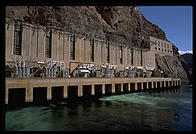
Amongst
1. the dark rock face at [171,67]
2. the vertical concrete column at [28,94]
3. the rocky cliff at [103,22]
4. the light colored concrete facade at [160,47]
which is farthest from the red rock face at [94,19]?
the vertical concrete column at [28,94]

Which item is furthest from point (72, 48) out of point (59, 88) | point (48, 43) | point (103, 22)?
point (103, 22)

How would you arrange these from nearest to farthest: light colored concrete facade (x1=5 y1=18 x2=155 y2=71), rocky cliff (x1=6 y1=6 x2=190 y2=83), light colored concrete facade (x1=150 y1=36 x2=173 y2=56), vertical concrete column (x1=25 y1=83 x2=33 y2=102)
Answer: vertical concrete column (x1=25 y1=83 x2=33 y2=102) < light colored concrete facade (x1=5 y1=18 x2=155 y2=71) < rocky cliff (x1=6 y1=6 x2=190 y2=83) < light colored concrete facade (x1=150 y1=36 x2=173 y2=56)

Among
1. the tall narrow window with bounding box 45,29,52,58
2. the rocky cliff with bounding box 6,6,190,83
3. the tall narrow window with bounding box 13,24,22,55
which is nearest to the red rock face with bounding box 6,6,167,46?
the rocky cliff with bounding box 6,6,190,83

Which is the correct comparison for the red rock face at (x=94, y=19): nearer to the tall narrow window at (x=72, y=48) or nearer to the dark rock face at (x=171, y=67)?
the tall narrow window at (x=72, y=48)

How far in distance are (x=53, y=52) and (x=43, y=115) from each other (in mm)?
15780

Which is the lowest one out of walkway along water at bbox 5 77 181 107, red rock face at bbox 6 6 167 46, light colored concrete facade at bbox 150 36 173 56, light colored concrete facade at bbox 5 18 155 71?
walkway along water at bbox 5 77 181 107

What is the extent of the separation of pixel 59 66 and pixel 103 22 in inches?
1066

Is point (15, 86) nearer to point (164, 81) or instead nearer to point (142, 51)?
point (164, 81)

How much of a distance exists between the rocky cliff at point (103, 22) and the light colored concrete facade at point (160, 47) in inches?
81.8

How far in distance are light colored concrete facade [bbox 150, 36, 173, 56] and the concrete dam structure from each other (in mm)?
19468

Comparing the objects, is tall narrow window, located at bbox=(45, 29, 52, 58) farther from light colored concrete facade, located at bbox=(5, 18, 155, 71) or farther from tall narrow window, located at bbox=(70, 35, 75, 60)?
tall narrow window, located at bbox=(70, 35, 75, 60)

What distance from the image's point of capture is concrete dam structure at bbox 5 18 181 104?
14.7m

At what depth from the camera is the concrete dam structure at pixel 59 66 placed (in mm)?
14672
